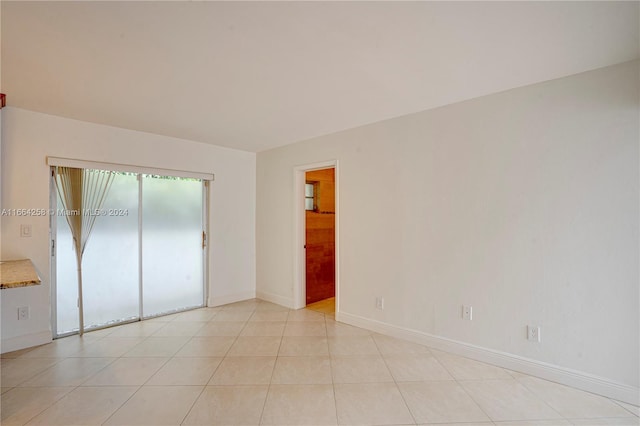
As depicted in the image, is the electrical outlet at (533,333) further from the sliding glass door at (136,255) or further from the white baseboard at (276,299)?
the sliding glass door at (136,255)

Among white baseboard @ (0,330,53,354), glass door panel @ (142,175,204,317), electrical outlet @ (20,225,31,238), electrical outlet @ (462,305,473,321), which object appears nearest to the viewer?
electrical outlet @ (462,305,473,321)

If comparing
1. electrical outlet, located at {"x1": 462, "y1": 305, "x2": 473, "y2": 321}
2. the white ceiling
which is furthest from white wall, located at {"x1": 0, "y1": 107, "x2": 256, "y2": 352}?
electrical outlet, located at {"x1": 462, "y1": 305, "x2": 473, "y2": 321}

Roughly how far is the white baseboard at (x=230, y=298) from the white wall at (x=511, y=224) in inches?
74.4

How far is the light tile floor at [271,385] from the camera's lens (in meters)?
1.91

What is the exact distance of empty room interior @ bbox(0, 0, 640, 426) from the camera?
5.87ft

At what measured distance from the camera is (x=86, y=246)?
10.8 feet

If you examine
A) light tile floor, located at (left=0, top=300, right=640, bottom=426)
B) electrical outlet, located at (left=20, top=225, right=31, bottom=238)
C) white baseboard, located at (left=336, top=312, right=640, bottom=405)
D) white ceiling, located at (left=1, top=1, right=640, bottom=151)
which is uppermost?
white ceiling, located at (left=1, top=1, right=640, bottom=151)

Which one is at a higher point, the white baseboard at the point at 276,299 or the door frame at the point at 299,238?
the door frame at the point at 299,238

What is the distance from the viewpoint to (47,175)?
305 cm

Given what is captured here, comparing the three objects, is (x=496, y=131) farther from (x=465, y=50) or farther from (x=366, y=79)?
(x=366, y=79)

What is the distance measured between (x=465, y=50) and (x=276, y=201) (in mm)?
3269

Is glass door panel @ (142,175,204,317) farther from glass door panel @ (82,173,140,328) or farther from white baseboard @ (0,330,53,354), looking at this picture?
white baseboard @ (0,330,53,354)

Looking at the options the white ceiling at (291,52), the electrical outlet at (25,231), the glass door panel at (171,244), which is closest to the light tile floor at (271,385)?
the glass door panel at (171,244)

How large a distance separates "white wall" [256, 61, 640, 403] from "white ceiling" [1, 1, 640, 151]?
29 centimetres
